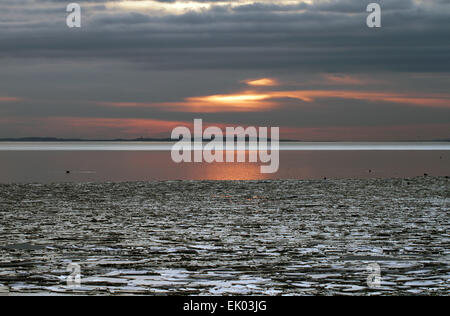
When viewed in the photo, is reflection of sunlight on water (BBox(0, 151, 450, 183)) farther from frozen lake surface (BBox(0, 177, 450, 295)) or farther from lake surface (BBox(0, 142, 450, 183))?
frozen lake surface (BBox(0, 177, 450, 295))

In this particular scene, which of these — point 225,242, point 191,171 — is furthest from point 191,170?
point 225,242

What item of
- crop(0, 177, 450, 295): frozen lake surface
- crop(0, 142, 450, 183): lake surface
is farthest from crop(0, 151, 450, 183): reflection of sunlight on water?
crop(0, 177, 450, 295): frozen lake surface

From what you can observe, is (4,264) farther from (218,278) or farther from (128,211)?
(128,211)

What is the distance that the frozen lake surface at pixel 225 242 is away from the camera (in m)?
9.14

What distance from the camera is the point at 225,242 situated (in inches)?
511

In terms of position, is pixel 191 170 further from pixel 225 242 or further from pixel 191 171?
pixel 225 242

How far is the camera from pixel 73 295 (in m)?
8.38

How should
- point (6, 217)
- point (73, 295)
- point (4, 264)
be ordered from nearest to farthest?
point (73, 295), point (4, 264), point (6, 217)

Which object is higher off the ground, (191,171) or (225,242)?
(225,242)

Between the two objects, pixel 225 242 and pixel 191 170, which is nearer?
pixel 225 242

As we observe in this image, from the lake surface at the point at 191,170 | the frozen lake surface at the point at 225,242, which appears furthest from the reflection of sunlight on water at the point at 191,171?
the frozen lake surface at the point at 225,242
